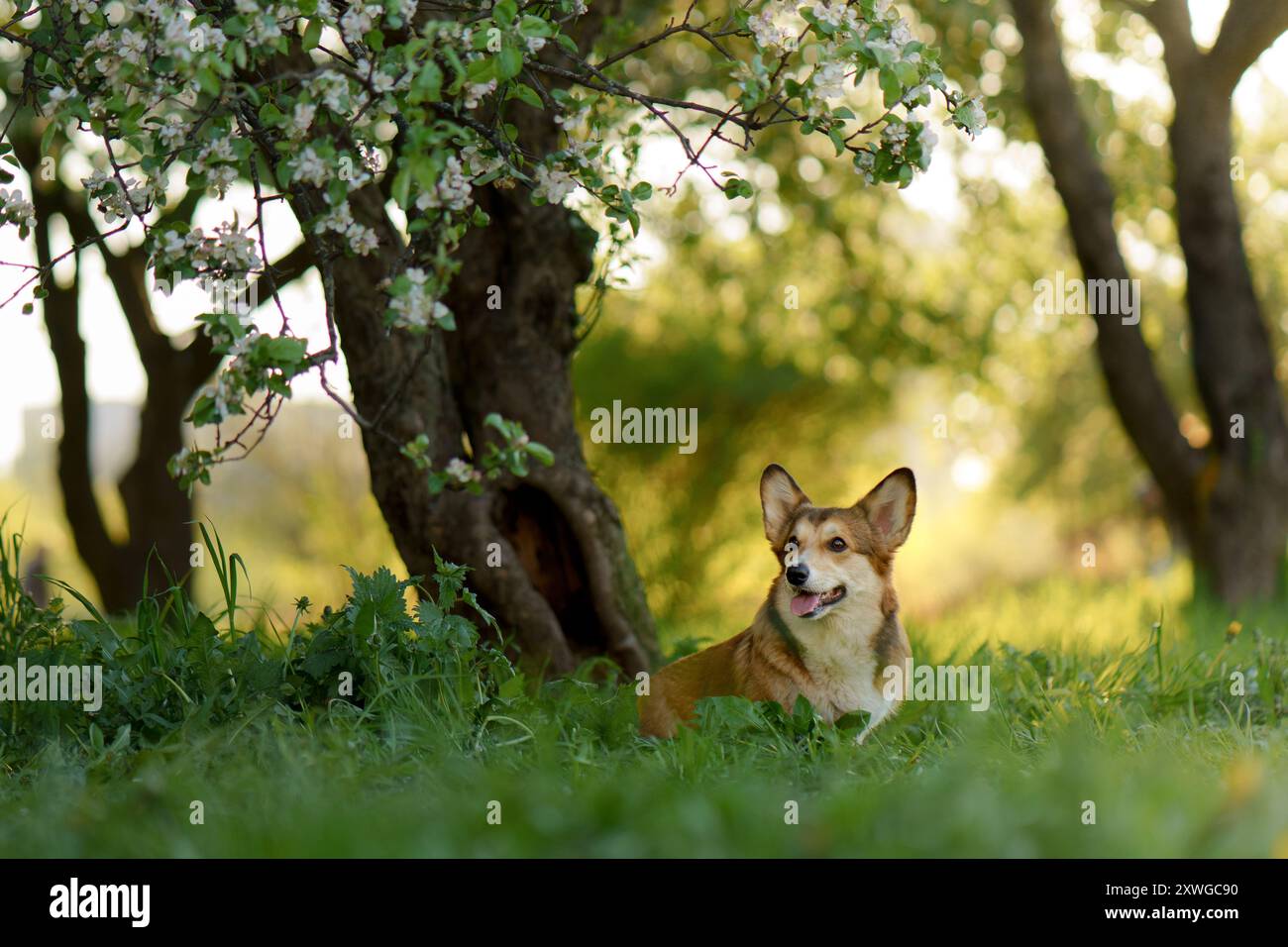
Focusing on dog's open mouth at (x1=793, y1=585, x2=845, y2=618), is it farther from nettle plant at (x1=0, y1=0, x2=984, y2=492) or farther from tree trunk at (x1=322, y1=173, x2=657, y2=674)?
tree trunk at (x1=322, y1=173, x2=657, y2=674)

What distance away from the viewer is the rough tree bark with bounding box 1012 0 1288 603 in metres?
9.66

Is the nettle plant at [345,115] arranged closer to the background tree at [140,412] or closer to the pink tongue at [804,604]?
the pink tongue at [804,604]

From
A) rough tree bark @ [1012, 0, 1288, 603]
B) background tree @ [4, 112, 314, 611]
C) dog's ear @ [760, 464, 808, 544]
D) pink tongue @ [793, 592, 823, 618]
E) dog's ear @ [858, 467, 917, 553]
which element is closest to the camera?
pink tongue @ [793, 592, 823, 618]

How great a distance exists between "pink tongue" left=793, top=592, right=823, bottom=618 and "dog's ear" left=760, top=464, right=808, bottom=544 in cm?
41

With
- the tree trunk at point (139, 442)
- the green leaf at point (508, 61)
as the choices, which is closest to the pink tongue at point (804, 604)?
the green leaf at point (508, 61)

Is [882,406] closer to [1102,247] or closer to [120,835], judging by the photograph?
[1102,247]

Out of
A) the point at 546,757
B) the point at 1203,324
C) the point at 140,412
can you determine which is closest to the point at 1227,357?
A: the point at 1203,324

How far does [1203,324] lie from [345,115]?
7.82m

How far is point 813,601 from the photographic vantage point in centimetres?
514

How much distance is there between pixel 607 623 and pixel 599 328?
7112 mm

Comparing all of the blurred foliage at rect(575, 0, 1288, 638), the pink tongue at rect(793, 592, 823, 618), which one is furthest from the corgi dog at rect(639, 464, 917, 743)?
the blurred foliage at rect(575, 0, 1288, 638)

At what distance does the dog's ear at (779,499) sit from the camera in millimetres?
5500

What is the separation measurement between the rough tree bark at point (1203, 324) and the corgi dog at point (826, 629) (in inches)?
217
